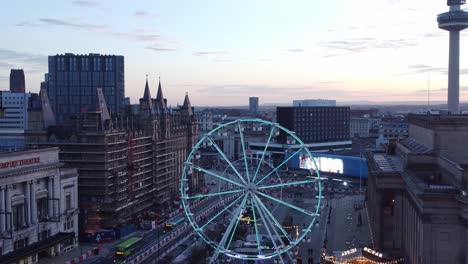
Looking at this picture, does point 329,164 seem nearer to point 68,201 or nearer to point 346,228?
point 346,228

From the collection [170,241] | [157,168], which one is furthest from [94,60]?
[170,241]

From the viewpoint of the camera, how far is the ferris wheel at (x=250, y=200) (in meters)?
42.9

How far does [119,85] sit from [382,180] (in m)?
132

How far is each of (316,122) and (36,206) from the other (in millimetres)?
110883

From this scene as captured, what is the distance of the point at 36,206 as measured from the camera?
57.1m

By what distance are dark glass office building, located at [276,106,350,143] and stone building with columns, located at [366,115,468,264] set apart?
86.7 m

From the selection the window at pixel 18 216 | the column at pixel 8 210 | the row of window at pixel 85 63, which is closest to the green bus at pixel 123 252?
the window at pixel 18 216

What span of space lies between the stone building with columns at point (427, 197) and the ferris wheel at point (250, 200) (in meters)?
7.03

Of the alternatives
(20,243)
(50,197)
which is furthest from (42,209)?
(20,243)

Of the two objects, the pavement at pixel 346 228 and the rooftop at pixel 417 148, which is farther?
the pavement at pixel 346 228

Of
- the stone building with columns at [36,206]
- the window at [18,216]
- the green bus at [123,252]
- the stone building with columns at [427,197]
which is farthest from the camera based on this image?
the green bus at [123,252]

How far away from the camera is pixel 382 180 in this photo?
5662 centimetres

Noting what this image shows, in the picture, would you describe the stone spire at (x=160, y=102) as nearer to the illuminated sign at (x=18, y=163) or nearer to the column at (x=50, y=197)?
the column at (x=50, y=197)

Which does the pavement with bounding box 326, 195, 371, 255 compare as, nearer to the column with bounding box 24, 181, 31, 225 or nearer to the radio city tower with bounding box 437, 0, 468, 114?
the radio city tower with bounding box 437, 0, 468, 114
